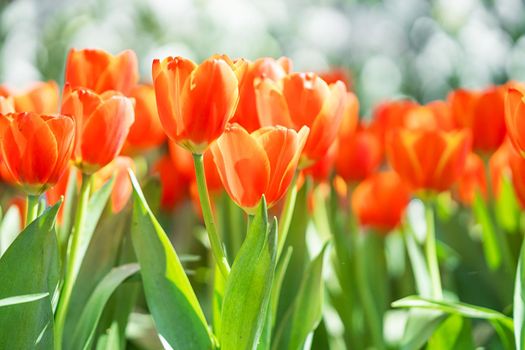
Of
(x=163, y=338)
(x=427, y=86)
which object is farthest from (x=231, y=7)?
(x=163, y=338)

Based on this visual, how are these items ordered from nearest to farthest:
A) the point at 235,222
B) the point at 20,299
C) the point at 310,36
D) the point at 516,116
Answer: the point at 20,299
the point at 516,116
the point at 235,222
the point at 310,36

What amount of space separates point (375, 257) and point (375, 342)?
240mm

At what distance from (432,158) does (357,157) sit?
0.27 m

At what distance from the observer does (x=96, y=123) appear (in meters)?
0.74

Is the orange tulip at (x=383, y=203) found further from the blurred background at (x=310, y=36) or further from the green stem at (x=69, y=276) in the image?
the blurred background at (x=310, y=36)

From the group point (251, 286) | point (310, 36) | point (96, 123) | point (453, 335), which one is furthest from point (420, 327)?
point (310, 36)

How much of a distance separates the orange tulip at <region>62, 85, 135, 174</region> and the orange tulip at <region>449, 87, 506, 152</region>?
0.53 metres

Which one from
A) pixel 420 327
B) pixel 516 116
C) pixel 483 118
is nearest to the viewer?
pixel 516 116

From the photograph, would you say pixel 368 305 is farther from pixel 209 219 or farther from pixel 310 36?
pixel 310 36

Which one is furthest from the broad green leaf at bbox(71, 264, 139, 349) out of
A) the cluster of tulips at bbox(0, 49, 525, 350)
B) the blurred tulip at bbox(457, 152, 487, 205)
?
the blurred tulip at bbox(457, 152, 487, 205)

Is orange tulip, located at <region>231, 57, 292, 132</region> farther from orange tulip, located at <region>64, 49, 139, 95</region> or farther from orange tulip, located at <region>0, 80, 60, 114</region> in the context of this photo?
orange tulip, located at <region>0, 80, 60, 114</region>

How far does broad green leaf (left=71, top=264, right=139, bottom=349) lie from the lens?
0.75 metres

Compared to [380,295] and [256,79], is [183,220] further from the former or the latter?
[256,79]

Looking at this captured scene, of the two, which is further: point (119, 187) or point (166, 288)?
point (119, 187)
